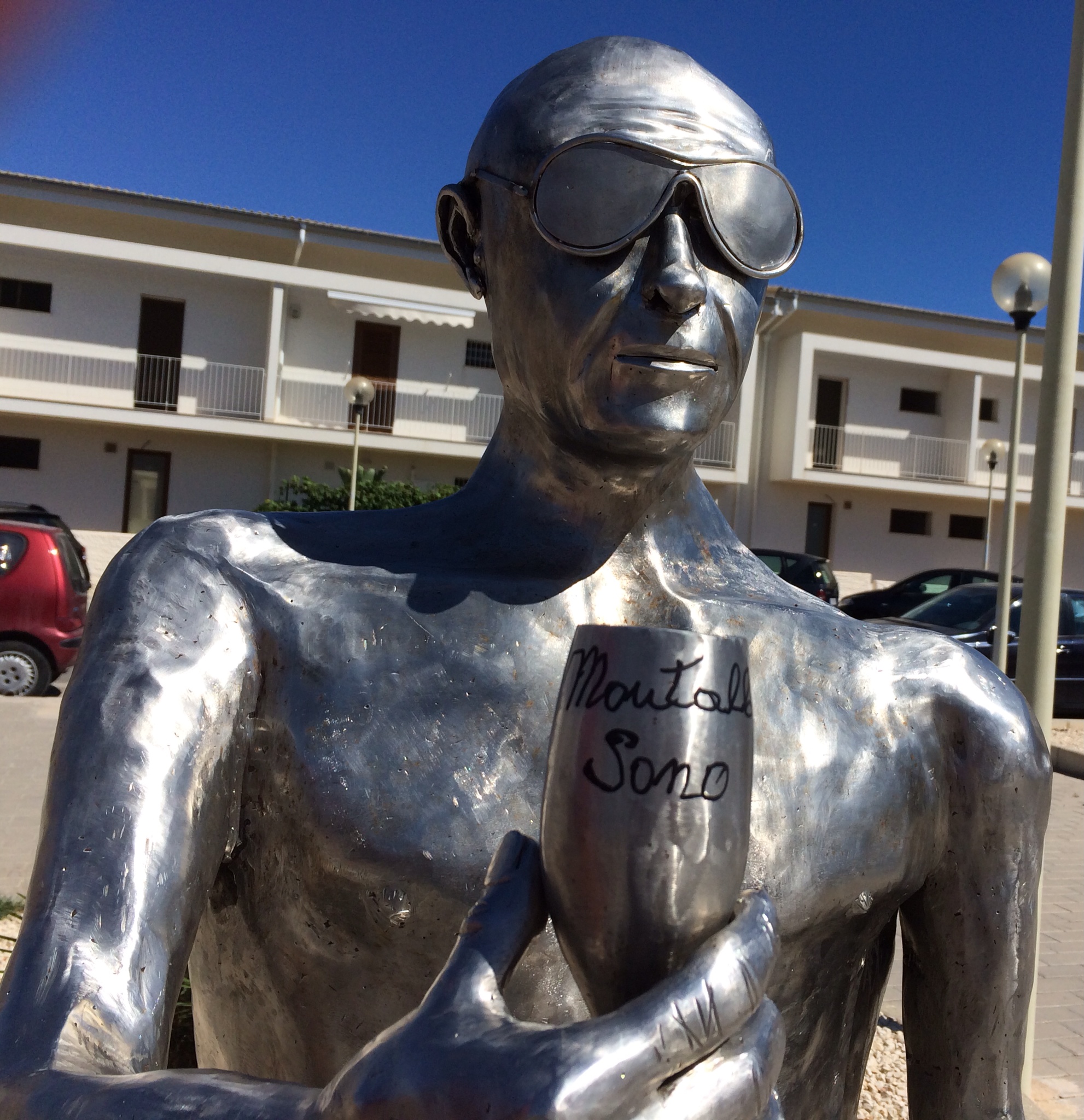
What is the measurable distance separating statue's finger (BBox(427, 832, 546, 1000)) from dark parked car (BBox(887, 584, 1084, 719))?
35.8 ft

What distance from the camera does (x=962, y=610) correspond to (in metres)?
11.8

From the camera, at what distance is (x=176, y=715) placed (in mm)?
1183

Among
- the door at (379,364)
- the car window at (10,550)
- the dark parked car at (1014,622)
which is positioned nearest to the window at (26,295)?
the door at (379,364)

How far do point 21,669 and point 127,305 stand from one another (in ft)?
38.0

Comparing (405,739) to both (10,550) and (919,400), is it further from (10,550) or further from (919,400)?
(919,400)

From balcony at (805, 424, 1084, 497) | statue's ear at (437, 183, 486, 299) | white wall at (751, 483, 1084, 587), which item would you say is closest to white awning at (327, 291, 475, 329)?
white wall at (751, 483, 1084, 587)

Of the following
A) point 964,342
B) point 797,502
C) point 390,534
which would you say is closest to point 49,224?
point 797,502

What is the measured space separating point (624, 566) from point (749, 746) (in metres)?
0.64

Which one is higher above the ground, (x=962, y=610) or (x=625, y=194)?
(x=625, y=194)

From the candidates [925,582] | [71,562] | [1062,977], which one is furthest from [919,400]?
[1062,977]

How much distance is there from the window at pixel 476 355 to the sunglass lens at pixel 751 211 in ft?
65.8

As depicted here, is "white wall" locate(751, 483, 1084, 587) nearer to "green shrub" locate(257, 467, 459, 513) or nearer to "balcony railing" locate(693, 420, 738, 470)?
"balcony railing" locate(693, 420, 738, 470)

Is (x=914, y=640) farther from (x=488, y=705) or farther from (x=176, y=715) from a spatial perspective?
(x=176, y=715)

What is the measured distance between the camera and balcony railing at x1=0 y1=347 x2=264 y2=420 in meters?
19.3
